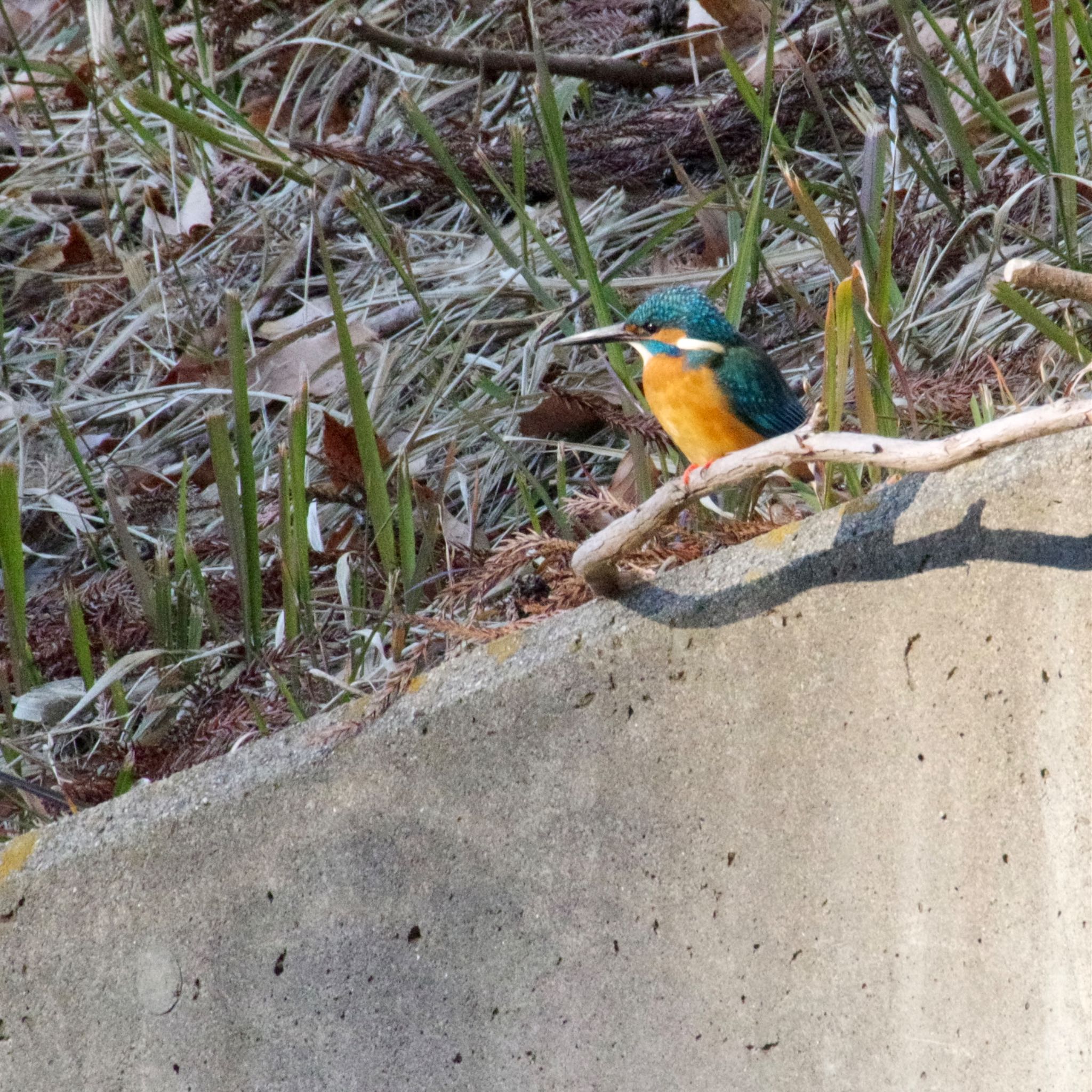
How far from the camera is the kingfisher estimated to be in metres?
2.51

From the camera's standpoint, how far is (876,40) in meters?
3.56

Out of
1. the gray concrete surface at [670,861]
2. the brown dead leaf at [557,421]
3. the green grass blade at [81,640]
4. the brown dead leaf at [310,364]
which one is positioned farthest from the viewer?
the brown dead leaf at [310,364]

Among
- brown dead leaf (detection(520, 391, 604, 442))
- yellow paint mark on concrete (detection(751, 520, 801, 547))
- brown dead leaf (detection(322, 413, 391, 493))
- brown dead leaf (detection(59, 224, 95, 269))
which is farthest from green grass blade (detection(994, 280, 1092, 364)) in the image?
brown dead leaf (detection(59, 224, 95, 269))

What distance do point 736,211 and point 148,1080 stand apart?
197cm

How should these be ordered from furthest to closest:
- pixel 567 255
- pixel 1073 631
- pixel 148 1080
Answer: pixel 567 255
pixel 148 1080
pixel 1073 631

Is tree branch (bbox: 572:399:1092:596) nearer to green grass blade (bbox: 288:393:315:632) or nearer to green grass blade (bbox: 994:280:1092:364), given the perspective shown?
green grass blade (bbox: 994:280:1092:364)

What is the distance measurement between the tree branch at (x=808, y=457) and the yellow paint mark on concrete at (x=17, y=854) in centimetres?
88

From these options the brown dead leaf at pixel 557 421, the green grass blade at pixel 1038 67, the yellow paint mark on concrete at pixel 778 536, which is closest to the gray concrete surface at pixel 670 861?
the yellow paint mark on concrete at pixel 778 536

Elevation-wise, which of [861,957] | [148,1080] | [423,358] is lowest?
[148,1080]

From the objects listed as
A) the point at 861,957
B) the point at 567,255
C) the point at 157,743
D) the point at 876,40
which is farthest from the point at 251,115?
the point at 861,957

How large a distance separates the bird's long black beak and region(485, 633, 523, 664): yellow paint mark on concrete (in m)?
0.82

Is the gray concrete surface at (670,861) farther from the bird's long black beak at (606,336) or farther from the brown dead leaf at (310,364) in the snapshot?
the brown dead leaf at (310,364)

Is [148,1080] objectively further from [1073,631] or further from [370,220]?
[370,220]

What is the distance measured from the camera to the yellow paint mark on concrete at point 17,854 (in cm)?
200
